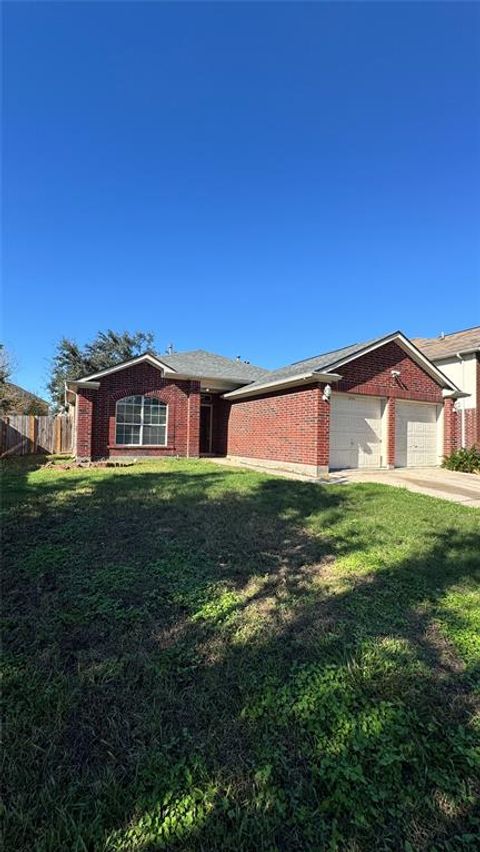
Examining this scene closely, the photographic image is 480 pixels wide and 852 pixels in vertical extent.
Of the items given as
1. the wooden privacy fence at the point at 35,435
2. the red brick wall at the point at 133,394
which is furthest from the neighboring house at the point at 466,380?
the wooden privacy fence at the point at 35,435

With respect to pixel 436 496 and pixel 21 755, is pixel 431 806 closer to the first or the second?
pixel 21 755

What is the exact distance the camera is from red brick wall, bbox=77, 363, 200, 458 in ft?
47.0

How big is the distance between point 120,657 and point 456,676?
2165mm

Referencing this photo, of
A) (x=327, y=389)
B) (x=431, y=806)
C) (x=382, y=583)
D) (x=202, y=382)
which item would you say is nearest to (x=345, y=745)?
(x=431, y=806)

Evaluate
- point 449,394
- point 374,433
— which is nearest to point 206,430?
point 374,433

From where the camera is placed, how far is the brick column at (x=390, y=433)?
12.8 meters

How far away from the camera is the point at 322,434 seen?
1103cm

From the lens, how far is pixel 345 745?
2031mm

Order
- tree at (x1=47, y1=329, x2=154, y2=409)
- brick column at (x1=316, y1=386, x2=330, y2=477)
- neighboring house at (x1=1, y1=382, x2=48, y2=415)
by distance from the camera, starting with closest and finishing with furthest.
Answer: brick column at (x1=316, y1=386, x2=330, y2=477) → neighboring house at (x1=1, y1=382, x2=48, y2=415) → tree at (x1=47, y1=329, x2=154, y2=409)

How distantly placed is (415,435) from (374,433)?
1.91m

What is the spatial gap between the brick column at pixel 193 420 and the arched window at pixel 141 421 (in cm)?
94

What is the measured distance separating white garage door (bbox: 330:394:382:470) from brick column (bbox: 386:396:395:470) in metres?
0.25

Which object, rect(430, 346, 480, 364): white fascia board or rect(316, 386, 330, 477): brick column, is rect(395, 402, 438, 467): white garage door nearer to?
rect(316, 386, 330, 477): brick column

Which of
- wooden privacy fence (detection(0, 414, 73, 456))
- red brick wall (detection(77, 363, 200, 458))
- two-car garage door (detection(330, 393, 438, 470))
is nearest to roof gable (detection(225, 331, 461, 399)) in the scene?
two-car garage door (detection(330, 393, 438, 470))
